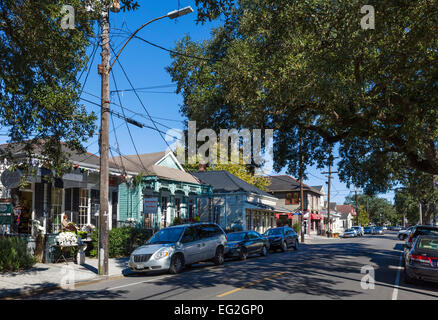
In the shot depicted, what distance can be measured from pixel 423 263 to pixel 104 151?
1089 centimetres

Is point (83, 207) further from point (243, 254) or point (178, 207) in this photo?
point (178, 207)

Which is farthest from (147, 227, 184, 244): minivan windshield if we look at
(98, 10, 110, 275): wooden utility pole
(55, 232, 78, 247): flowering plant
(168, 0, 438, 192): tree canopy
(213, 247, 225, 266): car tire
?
(168, 0, 438, 192): tree canopy

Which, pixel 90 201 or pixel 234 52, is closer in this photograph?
pixel 234 52

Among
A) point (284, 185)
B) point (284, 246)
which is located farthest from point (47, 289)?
point (284, 185)

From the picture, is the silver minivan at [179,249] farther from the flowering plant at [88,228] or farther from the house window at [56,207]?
the house window at [56,207]

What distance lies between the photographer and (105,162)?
563 inches

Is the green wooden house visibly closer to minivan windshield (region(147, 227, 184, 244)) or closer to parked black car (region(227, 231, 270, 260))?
minivan windshield (region(147, 227, 184, 244))

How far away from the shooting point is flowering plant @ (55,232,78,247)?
15.5 meters

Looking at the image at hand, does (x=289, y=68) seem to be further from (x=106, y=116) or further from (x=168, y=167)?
(x=168, y=167)

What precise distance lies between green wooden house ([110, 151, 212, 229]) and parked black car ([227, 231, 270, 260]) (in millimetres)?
4231

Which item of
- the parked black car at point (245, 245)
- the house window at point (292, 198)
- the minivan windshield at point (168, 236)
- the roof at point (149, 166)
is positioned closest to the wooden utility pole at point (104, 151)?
the minivan windshield at point (168, 236)
